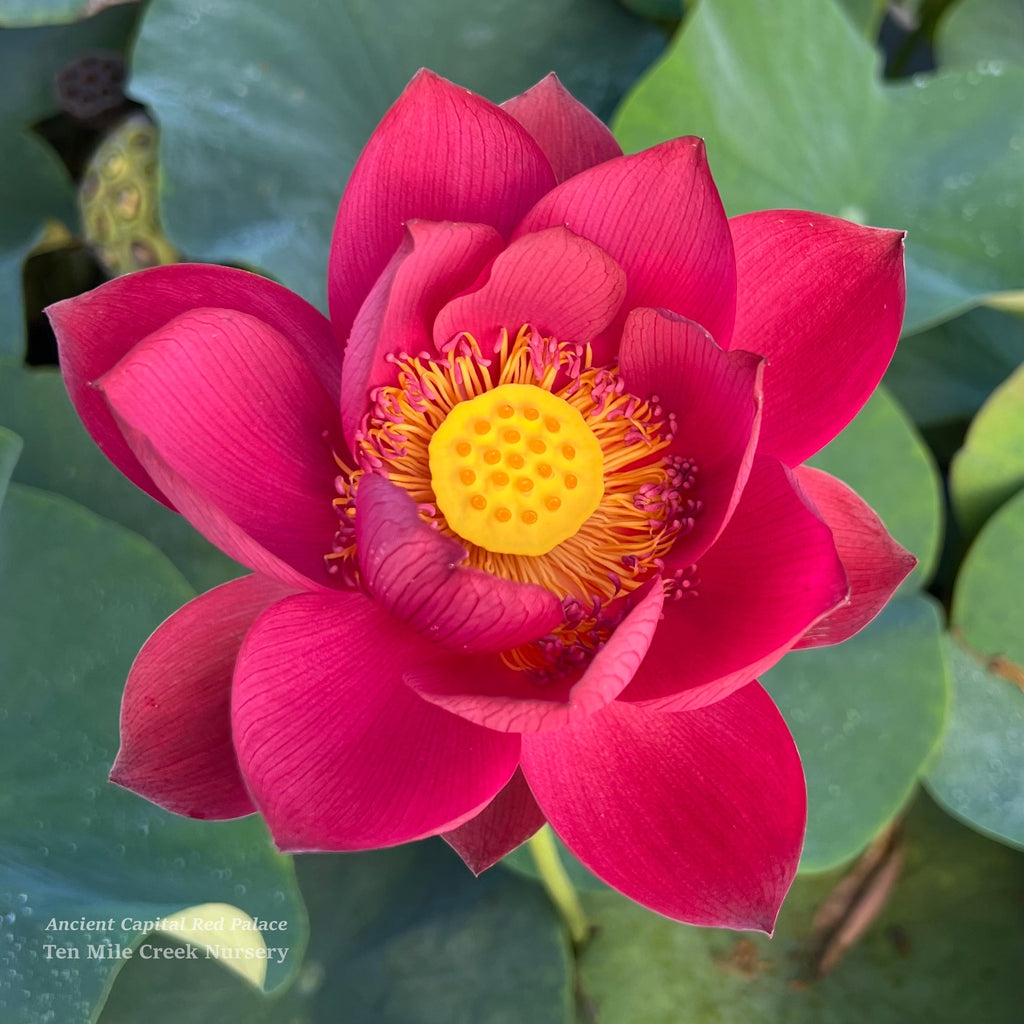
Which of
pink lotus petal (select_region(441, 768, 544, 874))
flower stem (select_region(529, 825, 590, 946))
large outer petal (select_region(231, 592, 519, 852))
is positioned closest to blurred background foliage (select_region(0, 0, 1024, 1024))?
flower stem (select_region(529, 825, 590, 946))

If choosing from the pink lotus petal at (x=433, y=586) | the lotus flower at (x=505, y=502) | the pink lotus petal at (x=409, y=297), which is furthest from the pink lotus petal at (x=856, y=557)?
the pink lotus petal at (x=409, y=297)

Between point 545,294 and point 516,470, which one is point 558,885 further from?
point 545,294

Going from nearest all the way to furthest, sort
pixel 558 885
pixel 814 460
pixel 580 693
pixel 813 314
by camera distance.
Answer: pixel 580 693, pixel 813 314, pixel 558 885, pixel 814 460

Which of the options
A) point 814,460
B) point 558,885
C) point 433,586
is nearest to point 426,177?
point 433,586

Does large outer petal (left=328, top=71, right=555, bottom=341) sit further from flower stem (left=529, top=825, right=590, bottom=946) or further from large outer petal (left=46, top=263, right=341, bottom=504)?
flower stem (left=529, top=825, right=590, bottom=946)

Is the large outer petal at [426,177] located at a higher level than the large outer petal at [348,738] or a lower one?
higher

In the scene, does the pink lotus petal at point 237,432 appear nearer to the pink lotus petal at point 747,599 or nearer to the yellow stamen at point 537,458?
the yellow stamen at point 537,458

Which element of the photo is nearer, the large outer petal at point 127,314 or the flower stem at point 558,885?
the large outer petal at point 127,314

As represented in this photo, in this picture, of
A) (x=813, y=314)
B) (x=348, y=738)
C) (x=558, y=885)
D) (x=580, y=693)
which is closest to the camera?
(x=580, y=693)
